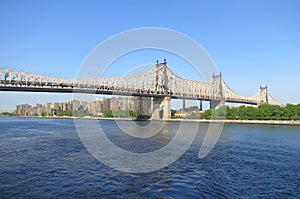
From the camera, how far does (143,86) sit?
59781 mm

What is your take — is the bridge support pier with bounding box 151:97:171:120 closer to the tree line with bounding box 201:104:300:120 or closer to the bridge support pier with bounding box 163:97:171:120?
the bridge support pier with bounding box 163:97:171:120

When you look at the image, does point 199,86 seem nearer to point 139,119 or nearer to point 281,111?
point 139,119

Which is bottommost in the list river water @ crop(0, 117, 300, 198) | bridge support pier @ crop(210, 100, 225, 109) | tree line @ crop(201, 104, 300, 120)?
river water @ crop(0, 117, 300, 198)

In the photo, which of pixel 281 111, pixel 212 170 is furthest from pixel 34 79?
pixel 281 111

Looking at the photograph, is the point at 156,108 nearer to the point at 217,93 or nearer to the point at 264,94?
the point at 217,93

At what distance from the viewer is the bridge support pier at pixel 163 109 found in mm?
52534

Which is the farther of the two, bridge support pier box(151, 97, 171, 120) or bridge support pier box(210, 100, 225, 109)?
bridge support pier box(210, 100, 225, 109)

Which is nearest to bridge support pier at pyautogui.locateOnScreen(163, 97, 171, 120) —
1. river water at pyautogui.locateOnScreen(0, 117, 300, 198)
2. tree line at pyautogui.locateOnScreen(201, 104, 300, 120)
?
tree line at pyautogui.locateOnScreen(201, 104, 300, 120)

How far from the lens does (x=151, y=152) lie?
45.2 feet

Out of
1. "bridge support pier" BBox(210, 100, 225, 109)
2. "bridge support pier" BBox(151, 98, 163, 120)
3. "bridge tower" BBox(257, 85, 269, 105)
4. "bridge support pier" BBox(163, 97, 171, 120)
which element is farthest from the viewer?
"bridge tower" BBox(257, 85, 269, 105)

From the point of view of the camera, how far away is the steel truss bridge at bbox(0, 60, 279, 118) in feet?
128

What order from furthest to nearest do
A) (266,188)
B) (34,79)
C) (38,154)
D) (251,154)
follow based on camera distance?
(34,79) → (251,154) → (38,154) → (266,188)

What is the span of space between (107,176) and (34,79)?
1497 inches

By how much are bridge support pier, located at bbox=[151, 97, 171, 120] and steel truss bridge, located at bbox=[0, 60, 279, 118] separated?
116cm
